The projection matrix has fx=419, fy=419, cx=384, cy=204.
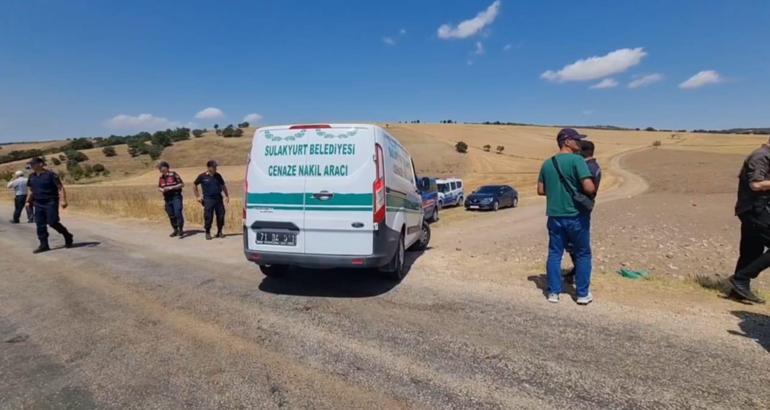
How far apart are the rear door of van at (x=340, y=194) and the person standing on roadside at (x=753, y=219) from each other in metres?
4.36

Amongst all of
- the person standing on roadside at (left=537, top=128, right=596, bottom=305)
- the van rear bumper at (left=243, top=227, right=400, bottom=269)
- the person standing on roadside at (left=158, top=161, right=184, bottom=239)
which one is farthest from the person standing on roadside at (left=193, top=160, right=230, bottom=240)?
the person standing on roadside at (left=537, top=128, right=596, bottom=305)

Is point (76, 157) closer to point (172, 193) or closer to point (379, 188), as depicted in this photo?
point (172, 193)

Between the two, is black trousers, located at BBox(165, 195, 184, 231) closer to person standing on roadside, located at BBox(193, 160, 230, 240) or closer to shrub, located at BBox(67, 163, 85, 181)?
person standing on roadside, located at BBox(193, 160, 230, 240)

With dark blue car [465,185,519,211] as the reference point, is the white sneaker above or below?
above

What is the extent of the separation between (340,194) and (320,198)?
0.27 meters

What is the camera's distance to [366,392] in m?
3.05

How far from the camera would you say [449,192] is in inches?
1009

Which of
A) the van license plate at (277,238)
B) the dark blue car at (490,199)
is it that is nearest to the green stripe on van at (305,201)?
the van license plate at (277,238)

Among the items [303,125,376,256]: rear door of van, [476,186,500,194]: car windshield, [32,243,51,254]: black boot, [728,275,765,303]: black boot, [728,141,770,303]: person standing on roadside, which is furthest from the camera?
[476,186,500,194]: car windshield

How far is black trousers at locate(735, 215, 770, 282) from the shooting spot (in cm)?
475

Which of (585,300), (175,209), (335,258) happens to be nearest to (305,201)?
(335,258)

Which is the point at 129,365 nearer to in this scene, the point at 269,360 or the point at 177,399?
the point at 177,399

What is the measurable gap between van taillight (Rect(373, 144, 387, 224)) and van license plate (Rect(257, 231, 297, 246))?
1.13 meters

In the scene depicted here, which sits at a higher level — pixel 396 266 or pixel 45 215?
pixel 45 215
